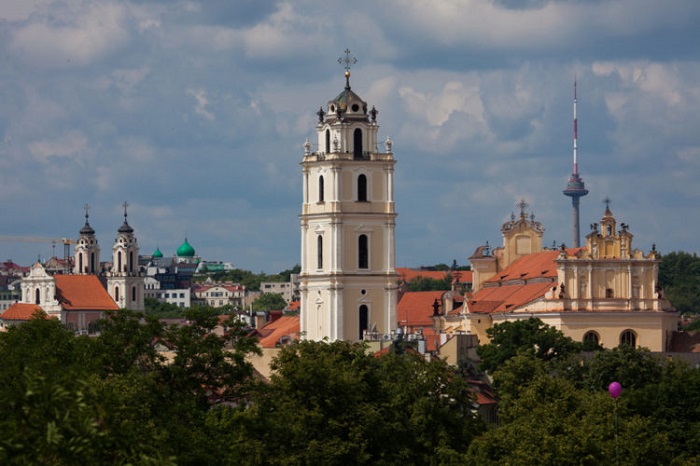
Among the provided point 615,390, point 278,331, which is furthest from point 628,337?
point 615,390

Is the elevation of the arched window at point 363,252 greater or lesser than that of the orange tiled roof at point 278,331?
greater

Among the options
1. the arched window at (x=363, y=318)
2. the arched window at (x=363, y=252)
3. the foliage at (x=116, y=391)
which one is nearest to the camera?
the foliage at (x=116, y=391)

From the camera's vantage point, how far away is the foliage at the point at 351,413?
6312 centimetres

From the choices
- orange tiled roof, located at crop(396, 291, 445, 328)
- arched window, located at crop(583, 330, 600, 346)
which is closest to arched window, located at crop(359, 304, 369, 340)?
arched window, located at crop(583, 330, 600, 346)

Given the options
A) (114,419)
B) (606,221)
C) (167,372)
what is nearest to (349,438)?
(167,372)

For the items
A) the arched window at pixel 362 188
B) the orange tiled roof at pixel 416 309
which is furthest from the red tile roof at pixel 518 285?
the arched window at pixel 362 188

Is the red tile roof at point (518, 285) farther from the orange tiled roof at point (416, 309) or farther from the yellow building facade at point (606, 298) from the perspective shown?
the orange tiled roof at point (416, 309)

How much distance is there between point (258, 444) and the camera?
61219 millimetres

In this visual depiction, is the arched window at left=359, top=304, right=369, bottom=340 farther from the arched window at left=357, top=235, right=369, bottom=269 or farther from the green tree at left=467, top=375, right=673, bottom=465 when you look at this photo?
the green tree at left=467, top=375, right=673, bottom=465

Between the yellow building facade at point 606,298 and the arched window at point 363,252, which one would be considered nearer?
the yellow building facade at point 606,298

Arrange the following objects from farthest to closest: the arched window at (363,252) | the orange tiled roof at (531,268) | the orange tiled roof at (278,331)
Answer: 1. the orange tiled roof at (278,331)
2. the orange tiled roof at (531,268)
3. the arched window at (363,252)

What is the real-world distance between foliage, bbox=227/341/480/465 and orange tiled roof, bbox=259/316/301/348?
50661 millimetres

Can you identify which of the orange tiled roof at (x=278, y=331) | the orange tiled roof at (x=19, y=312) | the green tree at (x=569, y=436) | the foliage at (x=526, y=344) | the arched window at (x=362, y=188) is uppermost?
the arched window at (x=362, y=188)

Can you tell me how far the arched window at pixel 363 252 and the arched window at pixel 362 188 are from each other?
2.37 metres
